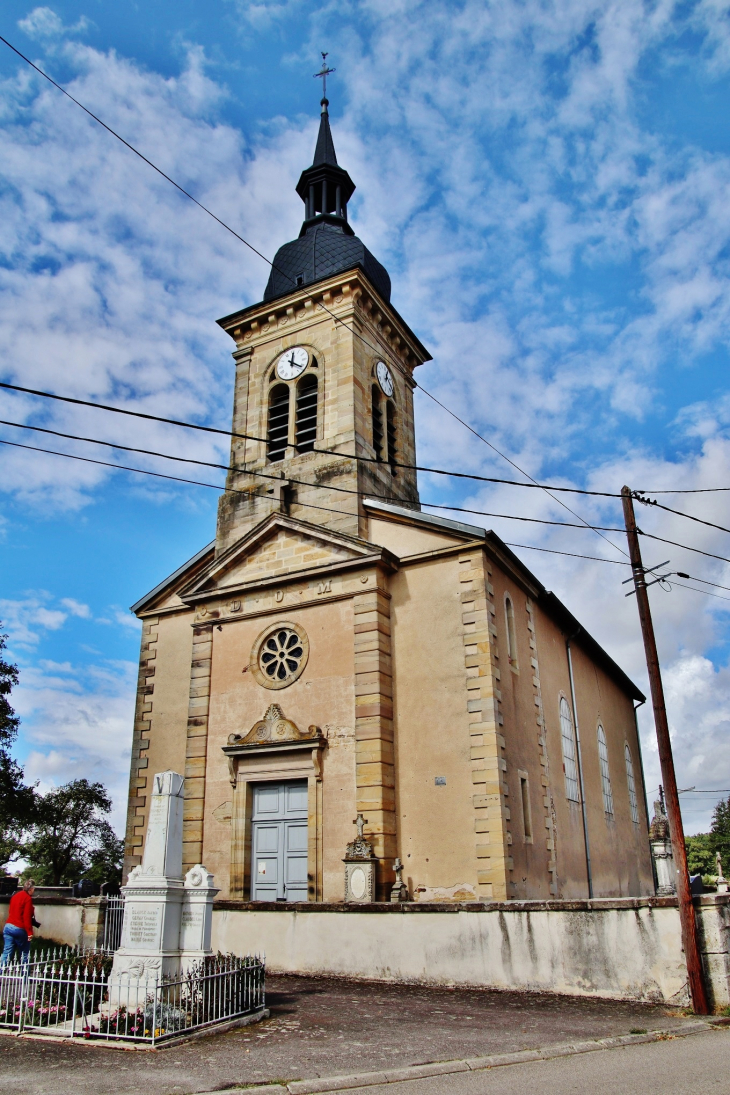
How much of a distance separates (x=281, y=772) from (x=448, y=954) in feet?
18.8

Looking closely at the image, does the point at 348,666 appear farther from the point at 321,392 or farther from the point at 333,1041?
the point at 333,1041

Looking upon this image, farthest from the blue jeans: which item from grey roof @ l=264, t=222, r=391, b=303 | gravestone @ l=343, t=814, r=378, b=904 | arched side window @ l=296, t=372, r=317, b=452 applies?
grey roof @ l=264, t=222, r=391, b=303

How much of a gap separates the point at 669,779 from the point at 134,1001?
7.52 m

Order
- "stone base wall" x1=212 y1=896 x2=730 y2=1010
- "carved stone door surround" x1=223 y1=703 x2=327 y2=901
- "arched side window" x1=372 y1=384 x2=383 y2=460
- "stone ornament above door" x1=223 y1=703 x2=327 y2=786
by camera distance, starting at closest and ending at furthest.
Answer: "stone base wall" x1=212 y1=896 x2=730 y2=1010 < "carved stone door surround" x1=223 y1=703 x2=327 y2=901 < "stone ornament above door" x1=223 y1=703 x2=327 y2=786 < "arched side window" x1=372 y1=384 x2=383 y2=460

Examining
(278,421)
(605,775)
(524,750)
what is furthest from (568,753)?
(278,421)

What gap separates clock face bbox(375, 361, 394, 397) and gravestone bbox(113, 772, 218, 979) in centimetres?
1426

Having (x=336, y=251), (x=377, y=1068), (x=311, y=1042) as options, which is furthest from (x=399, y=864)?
(x=336, y=251)

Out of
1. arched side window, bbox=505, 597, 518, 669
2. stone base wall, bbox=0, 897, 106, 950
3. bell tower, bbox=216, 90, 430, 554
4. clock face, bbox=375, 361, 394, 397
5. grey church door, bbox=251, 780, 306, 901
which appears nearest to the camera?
stone base wall, bbox=0, 897, 106, 950

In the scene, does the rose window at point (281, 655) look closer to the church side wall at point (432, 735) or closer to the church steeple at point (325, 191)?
the church side wall at point (432, 735)

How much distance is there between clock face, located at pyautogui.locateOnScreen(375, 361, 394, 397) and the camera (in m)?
22.4

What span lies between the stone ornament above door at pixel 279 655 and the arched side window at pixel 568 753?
7.20m

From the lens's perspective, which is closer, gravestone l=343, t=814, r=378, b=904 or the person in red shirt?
the person in red shirt

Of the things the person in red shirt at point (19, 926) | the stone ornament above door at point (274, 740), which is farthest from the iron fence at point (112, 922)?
the person in red shirt at point (19, 926)

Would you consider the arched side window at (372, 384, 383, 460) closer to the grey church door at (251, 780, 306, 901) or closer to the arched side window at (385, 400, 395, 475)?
the arched side window at (385, 400, 395, 475)
